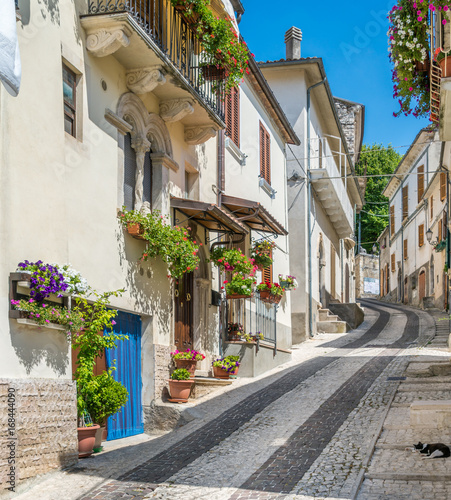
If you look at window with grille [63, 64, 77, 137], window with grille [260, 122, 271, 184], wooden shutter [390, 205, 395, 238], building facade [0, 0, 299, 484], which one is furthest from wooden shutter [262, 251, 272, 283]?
wooden shutter [390, 205, 395, 238]

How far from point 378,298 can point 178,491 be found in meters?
48.5

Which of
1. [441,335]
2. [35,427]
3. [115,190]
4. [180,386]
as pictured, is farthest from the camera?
[441,335]

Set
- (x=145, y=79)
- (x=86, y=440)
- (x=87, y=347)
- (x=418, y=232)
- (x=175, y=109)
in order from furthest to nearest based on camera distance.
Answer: (x=418, y=232) → (x=175, y=109) → (x=145, y=79) → (x=87, y=347) → (x=86, y=440)

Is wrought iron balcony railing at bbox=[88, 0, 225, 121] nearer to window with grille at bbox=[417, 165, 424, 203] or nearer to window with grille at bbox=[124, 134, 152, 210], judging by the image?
window with grille at bbox=[124, 134, 152, 210]

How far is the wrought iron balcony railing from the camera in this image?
11.0m

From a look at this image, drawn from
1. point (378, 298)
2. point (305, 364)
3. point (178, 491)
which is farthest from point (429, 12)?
point (378, 298)

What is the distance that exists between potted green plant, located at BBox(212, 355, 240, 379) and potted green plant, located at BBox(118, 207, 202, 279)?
3.01 m

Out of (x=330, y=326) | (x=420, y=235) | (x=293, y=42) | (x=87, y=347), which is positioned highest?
(x=293, y=42)

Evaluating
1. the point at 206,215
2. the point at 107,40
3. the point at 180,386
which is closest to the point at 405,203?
the point at 206,215

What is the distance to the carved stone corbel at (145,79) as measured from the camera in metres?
10.8

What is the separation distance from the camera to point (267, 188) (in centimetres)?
1955

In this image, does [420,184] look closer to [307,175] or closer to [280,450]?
[307,175]

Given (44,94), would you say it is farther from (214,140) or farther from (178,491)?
(214,140)

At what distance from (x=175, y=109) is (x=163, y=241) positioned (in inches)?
104
